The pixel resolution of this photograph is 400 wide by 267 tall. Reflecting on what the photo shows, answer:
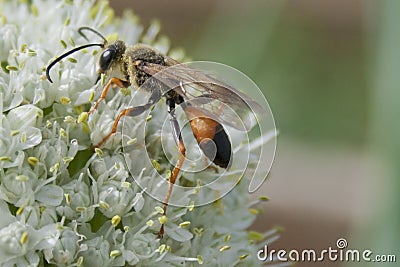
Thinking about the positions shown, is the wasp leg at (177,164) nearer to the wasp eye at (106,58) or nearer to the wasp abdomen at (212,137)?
the wasp abdomen at (212,137)

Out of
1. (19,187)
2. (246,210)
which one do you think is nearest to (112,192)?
(19,187)

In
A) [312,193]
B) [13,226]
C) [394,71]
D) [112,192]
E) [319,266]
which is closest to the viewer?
[13,226]

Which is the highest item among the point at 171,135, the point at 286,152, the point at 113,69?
the point at 286,152

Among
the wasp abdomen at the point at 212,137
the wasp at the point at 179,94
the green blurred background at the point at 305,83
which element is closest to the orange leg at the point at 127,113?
the wasp at the point at 179,94

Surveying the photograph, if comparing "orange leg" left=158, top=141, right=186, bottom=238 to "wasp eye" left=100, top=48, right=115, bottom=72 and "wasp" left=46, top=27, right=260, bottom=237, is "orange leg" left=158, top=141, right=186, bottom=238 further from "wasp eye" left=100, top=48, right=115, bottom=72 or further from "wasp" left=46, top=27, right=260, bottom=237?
"wasp eye" left=100, top=48, right=115, bottom=72

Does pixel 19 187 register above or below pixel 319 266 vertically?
below

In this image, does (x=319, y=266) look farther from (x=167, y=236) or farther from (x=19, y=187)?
(x=19, y=187)

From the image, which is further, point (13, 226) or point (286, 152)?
point (286, 152)
